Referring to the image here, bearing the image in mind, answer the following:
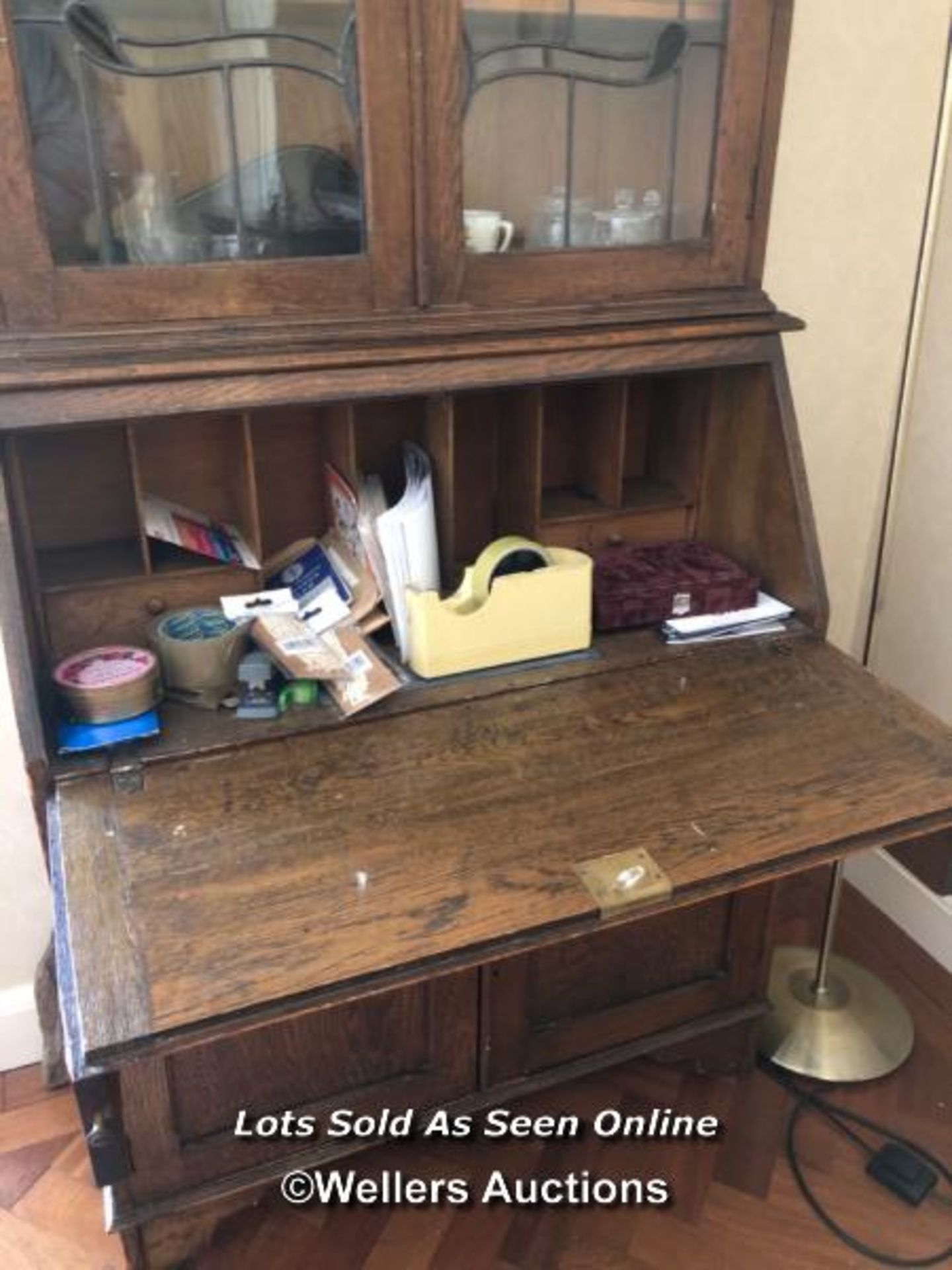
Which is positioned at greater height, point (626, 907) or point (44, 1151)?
point (626, 907)

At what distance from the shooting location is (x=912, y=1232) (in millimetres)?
1441

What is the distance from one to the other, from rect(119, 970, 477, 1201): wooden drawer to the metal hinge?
318mm

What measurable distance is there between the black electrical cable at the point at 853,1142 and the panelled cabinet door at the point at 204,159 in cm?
132

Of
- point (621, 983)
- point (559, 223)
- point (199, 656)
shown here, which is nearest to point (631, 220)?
point (559, 223)

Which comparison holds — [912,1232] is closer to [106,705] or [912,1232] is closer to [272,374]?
[106,705]

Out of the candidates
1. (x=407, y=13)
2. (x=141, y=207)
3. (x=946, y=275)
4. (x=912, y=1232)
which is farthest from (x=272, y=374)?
(x=912, y=1232)

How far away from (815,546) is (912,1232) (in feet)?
3.10

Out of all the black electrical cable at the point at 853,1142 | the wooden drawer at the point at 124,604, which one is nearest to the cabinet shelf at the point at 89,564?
the wooden drawer at the point at 124,604

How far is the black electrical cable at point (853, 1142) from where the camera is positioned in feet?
4.62

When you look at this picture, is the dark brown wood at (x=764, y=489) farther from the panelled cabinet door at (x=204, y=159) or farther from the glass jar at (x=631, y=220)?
the panelled cabinet door at (x=204, y=159)

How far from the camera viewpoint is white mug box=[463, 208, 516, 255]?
1172mm

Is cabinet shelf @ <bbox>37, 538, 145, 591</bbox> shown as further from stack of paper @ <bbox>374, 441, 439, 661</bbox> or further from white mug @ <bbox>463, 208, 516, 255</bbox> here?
white mug @ <bbox>463, 208, 516, 255</bbox>

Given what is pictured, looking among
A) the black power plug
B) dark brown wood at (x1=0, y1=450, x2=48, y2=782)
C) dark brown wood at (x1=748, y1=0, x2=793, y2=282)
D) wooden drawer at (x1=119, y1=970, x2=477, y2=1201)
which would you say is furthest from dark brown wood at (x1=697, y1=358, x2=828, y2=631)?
dark brown wood at (x1=0, y1=450, x2=48, y2=782)

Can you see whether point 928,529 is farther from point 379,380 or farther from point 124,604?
point 124,604
